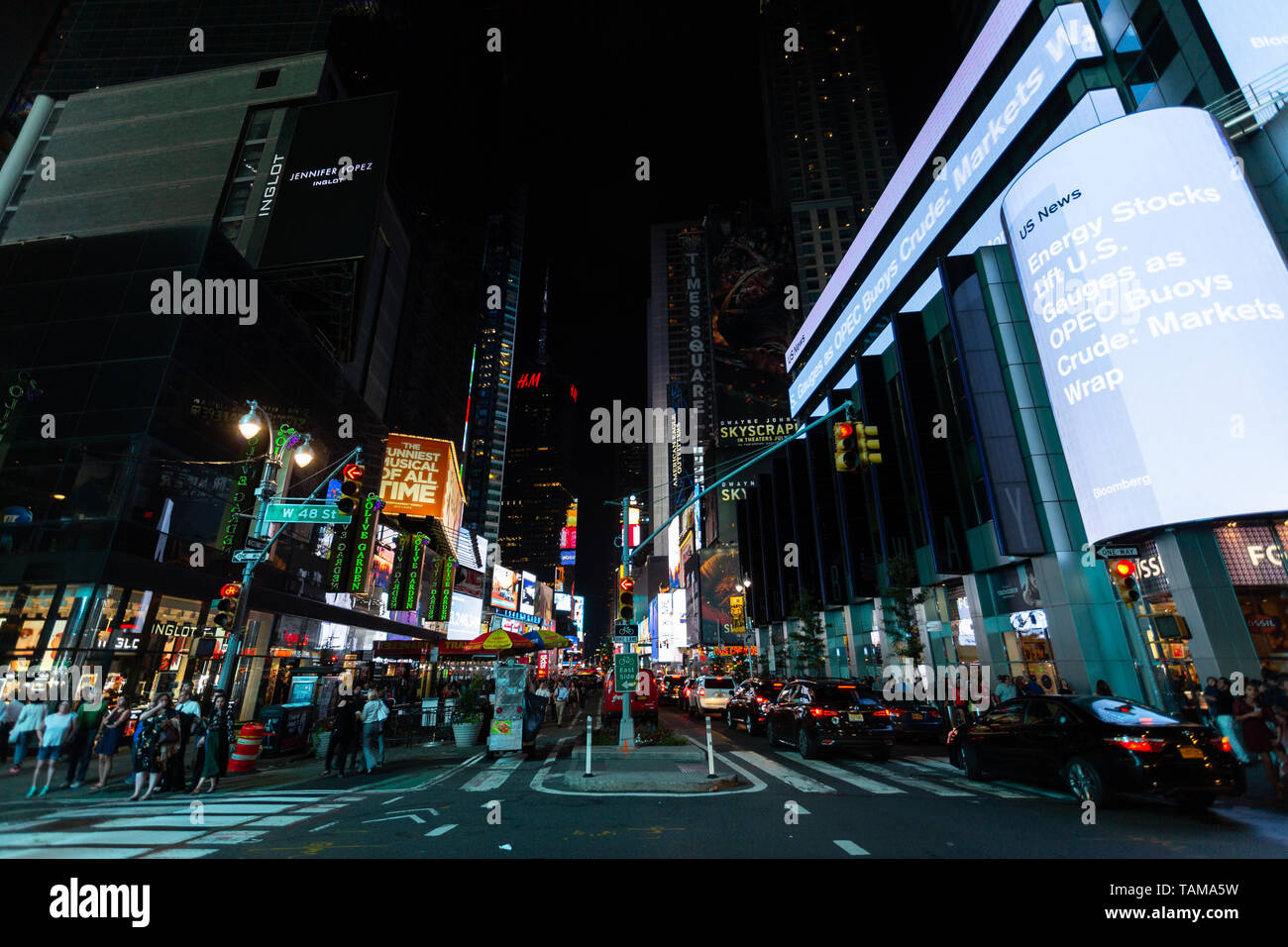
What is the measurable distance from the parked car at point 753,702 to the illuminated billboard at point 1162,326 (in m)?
11.5

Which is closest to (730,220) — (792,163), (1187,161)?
(792,163)

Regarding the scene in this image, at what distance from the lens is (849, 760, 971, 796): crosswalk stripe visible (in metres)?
9.38

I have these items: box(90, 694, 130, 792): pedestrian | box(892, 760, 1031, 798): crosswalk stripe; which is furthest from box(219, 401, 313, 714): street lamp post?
box(892, 760, 1031, 798): crosswalk stripe

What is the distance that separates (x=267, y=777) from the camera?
13.0m

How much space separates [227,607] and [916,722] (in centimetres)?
1706

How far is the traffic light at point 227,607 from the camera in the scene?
40.9 ft

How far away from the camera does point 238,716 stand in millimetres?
23875

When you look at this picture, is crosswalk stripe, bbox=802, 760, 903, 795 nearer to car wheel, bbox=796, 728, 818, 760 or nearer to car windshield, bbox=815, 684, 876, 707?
car wheel, bbox=796, 728, 818, 760

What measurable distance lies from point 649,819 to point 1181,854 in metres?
5.53

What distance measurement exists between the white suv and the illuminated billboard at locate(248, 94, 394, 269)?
28690mm

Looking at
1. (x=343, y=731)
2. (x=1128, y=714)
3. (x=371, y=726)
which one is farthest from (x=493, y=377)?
(x=1128, y=714)

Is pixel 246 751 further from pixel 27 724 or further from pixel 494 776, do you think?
pixel 494 776

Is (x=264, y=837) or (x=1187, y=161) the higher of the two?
(x=1187, y=161)
